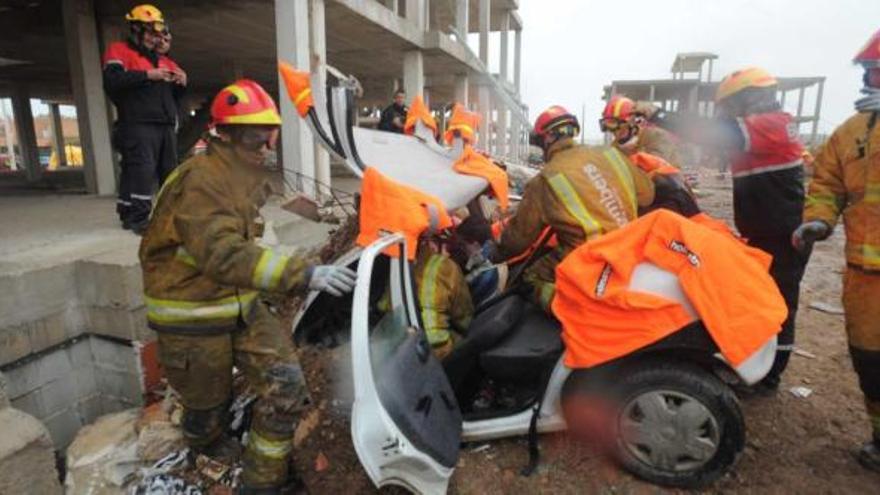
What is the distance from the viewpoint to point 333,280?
199cm

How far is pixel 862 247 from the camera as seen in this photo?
91.5 inches

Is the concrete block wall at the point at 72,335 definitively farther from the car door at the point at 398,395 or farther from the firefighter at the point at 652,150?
the firefighter at the point at 652,150

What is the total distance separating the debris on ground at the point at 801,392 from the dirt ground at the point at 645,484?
3cm

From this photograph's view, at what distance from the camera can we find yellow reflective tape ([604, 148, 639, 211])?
274cm

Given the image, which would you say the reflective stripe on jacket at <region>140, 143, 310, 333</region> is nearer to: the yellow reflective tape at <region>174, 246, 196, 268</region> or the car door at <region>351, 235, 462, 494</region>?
the yellow reflective tape at <region>174, 246, 196, 268</region>

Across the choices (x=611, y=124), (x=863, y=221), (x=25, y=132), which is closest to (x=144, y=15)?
(x=611, y=124)

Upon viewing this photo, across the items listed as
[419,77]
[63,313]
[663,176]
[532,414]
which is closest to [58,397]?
[63,313]

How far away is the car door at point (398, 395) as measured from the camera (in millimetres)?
1778

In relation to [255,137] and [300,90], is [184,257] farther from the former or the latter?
[300,90]

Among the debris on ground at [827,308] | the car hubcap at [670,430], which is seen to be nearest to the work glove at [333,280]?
the car hubcap at [670,430]

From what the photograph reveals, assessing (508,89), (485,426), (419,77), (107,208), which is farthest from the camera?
(508,89)

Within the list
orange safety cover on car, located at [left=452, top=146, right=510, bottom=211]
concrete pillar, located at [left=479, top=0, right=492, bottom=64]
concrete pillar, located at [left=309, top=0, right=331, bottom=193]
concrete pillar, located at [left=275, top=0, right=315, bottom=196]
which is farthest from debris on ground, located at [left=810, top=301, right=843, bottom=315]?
concrete pillar, located at [left=479, top=0, right=492, bottom=64]

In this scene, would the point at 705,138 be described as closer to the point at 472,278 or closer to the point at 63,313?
the point at 472,278

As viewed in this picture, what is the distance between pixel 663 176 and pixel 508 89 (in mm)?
15114
